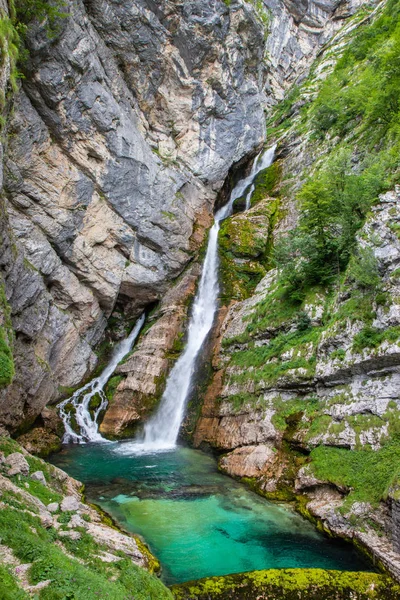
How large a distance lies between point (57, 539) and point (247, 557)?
4.80 meters

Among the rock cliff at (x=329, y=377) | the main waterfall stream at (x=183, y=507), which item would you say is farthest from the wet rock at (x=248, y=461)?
the main waterfall stream at (x=183, y=507)

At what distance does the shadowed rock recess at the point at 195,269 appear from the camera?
31.9 feet

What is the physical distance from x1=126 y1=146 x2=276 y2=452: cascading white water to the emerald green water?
147 inches

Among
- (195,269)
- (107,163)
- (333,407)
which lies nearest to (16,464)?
(333,407)

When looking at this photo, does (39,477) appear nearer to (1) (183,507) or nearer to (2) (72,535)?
(2) (72,535)

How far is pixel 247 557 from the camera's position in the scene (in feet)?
31.2

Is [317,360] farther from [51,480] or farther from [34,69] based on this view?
[34,69]

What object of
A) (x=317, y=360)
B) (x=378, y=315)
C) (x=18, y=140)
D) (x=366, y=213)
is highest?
(x=18, y=140)

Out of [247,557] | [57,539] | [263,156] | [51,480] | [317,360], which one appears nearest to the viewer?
[57,539]

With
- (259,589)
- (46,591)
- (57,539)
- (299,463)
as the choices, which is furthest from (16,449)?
(299,463)

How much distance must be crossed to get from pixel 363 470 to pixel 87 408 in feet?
55.3

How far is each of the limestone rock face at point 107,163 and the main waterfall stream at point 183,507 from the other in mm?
5053

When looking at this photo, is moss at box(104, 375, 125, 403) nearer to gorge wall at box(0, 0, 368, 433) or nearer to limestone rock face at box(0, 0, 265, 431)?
gorge wall at box(0, 0, 368, 433)

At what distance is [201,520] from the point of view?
11406mm
